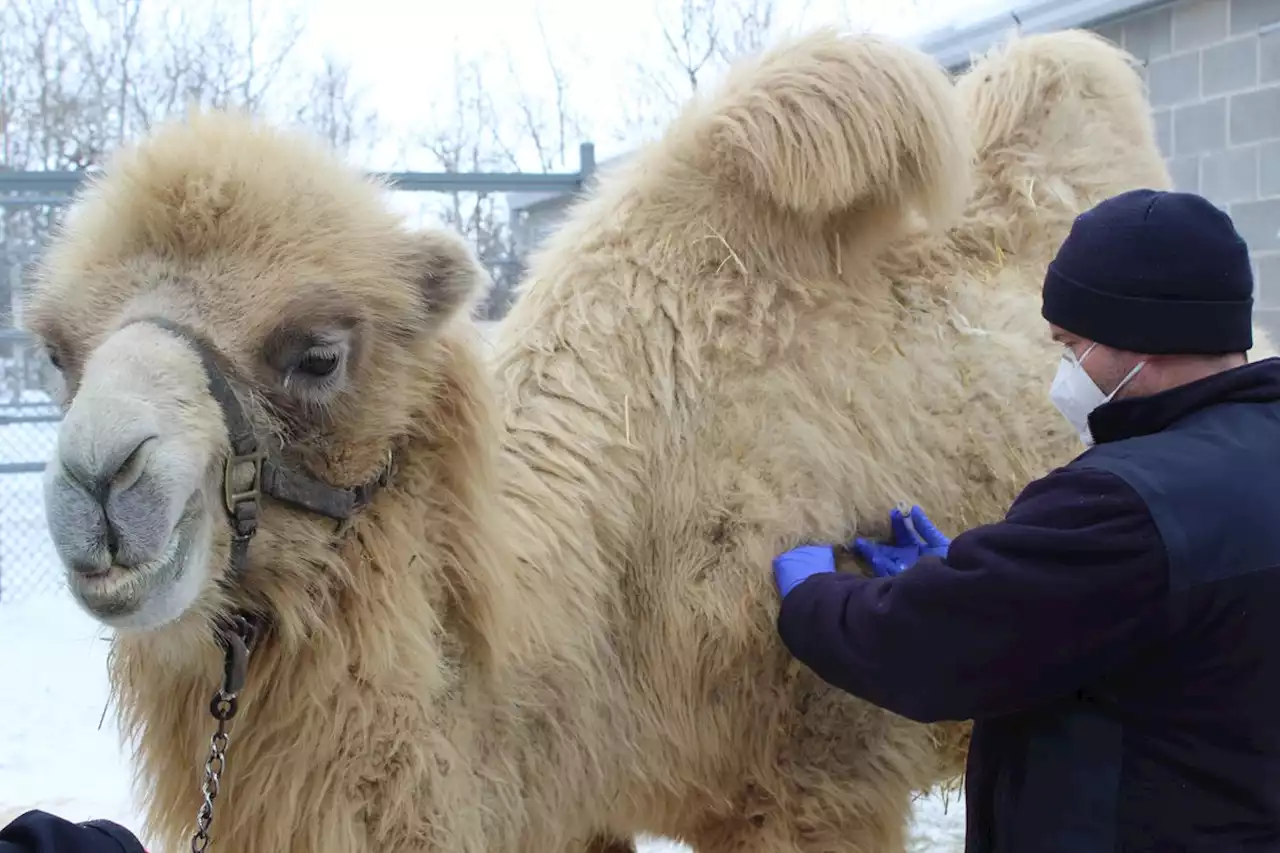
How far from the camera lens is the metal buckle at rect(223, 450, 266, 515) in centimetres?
222

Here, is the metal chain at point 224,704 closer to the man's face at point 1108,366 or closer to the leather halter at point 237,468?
the leather halter at point 237,468

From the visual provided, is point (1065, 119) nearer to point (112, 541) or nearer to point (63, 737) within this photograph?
point (112, 541)

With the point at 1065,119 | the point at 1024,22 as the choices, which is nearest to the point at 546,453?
the point at 1065,119

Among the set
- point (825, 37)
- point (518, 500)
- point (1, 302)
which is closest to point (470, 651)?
→ point (518, 500)

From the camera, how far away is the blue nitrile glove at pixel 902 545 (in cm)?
296

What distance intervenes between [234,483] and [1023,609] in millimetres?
1493

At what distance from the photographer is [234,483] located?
223cm

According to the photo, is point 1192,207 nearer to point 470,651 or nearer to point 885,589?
point 885,589

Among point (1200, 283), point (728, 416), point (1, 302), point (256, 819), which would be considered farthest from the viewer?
point (1, 302)

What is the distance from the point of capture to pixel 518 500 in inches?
112

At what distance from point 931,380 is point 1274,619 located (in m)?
1.41

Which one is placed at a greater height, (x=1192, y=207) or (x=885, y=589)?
(x=1192, y=207)

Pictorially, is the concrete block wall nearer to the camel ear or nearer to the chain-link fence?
the chain-link fence

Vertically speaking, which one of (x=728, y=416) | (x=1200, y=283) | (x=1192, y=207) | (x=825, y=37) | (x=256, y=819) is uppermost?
(x=825, y=37)
